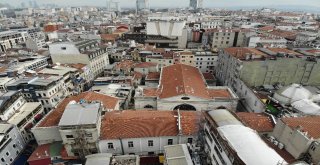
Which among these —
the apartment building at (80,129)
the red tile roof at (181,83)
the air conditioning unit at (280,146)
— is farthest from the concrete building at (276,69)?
the apartment building at (80,129)

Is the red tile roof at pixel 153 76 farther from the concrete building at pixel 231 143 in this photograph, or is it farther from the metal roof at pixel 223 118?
the metal roof at pixel 223 118

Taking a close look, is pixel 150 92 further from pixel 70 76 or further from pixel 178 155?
pixel 70 76

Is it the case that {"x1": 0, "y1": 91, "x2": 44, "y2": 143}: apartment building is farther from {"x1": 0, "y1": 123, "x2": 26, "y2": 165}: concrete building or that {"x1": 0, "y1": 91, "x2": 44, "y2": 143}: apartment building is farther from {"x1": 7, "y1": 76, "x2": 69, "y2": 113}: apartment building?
{"x1": 7, "y1": 76, "x2": 69, "y2": 113}: apartment building

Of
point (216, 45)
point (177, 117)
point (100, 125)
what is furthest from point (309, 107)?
point (216, 45)

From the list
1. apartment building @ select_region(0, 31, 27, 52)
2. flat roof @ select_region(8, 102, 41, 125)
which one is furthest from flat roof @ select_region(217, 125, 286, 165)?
apartment building @ select_region(0, 31, 27, 52)

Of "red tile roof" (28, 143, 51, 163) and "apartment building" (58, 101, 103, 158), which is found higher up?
"apartment building" (58, 101, 103, 158)

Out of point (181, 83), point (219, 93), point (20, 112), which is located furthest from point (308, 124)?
point (20, 112)

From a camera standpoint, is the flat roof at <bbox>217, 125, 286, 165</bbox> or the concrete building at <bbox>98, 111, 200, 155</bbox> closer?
the flat roof at <bbox>217, 125, 286, 165</bbox>
